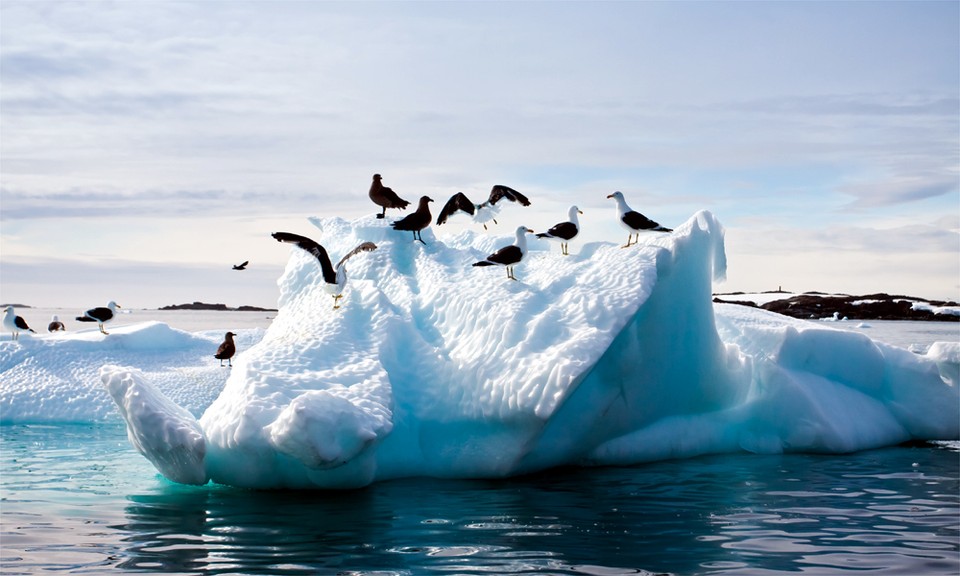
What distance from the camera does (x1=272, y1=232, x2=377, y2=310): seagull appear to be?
12922 mm

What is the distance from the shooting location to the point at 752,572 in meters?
7.61

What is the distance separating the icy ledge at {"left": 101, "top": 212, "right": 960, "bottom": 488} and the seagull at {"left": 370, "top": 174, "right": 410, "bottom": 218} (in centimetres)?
62

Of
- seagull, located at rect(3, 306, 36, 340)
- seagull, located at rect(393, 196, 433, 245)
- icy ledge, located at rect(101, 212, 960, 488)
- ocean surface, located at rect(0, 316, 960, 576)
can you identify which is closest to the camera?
ocean surface, located at rect(0, 316, 960, 576)

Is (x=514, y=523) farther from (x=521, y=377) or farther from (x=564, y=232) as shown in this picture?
(x=564, y=232)

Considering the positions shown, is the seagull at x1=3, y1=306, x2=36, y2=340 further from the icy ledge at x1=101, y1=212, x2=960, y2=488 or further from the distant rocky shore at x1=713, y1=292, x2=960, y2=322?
the distant rocky shore at x1=713, y1=292, x2=960, y2=322

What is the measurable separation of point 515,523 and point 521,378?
266 centimetres

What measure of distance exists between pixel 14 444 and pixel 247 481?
672cm

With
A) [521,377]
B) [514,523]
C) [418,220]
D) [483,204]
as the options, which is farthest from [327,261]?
[514,523]

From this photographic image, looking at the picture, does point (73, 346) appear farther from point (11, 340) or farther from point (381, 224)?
point (381, 224)

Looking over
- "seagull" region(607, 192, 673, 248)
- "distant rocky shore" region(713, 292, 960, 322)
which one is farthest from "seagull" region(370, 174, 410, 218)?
"distant rocky shore" region(713, 292, 960, 322)

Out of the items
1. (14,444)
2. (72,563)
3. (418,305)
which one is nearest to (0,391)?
(14,444)

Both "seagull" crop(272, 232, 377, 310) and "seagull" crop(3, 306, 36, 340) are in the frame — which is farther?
→ "seagull" crop(3, 306, 36, 340)

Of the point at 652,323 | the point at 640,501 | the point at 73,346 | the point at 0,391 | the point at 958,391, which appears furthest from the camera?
the point at 73,346

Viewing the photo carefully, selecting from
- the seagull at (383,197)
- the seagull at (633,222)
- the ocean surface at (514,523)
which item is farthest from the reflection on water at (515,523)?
the seagull at (383,197)
